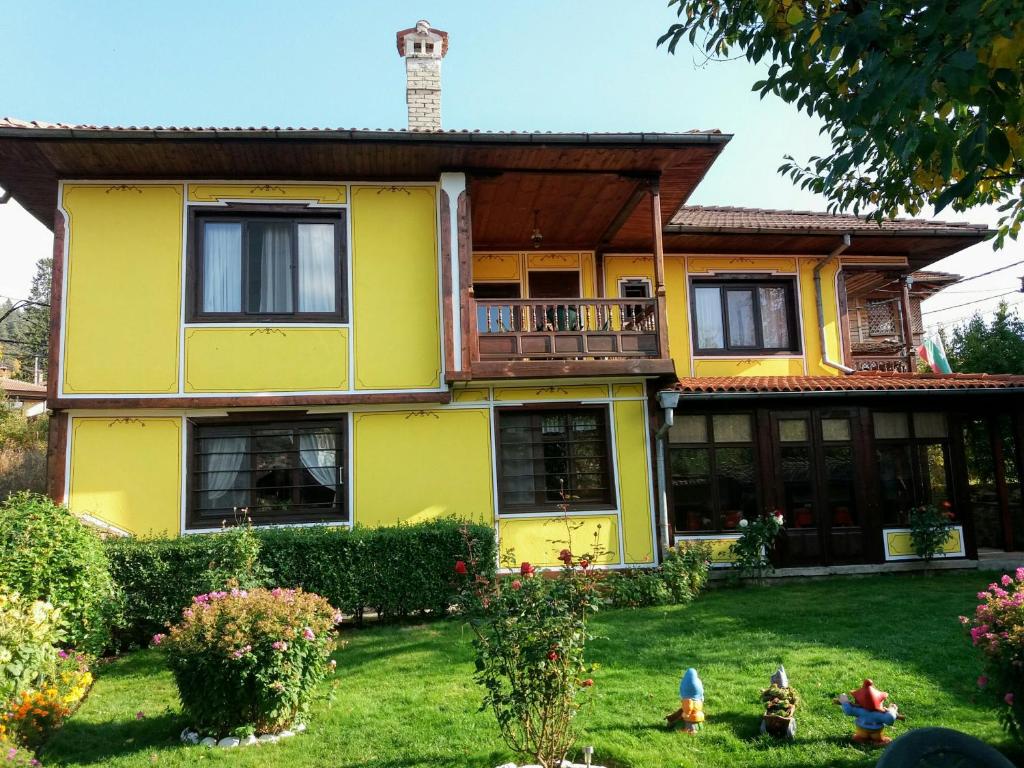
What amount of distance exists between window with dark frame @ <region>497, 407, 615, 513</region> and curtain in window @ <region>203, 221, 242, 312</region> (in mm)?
4317

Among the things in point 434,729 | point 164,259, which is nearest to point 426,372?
point 164,259

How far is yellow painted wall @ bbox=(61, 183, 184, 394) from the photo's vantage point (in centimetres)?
1037

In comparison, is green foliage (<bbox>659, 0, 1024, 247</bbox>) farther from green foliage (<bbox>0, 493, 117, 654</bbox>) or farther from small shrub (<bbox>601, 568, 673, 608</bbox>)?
green foliage (<bbox>0, 493, 117, 654</bbox>)

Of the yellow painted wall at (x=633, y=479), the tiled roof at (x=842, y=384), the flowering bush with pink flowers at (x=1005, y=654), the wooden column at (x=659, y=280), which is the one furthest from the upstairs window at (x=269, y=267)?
the flowering bush with pink flowers at (x=1005, y=654)

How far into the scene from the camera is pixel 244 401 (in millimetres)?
10438

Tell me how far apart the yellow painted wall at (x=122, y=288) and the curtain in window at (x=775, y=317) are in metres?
10.3

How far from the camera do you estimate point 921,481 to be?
1246 centimetres

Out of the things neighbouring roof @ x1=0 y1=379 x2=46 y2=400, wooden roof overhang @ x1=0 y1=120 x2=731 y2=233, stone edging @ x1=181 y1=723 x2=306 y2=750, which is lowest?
stone edging @ x1=181 y1=723 x2=306 y2=750

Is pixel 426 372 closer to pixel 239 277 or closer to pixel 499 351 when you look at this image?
pixel 499 351

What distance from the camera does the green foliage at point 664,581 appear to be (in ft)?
33.0

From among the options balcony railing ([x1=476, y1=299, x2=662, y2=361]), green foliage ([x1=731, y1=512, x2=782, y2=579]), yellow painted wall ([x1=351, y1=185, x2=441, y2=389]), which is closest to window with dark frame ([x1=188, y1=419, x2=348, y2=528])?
yellow painted wall ([x1=351, y1=185, x2=441, y2=389])

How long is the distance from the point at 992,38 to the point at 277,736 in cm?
623

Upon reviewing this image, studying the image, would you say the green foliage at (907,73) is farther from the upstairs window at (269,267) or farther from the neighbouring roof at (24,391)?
the neighbouring roof at (24,391)

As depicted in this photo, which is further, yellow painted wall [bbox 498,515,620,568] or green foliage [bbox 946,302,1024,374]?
green foliage [bbox 946,302,1024,374]
